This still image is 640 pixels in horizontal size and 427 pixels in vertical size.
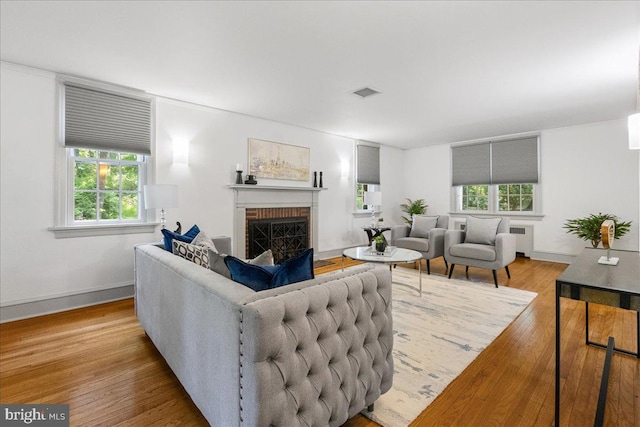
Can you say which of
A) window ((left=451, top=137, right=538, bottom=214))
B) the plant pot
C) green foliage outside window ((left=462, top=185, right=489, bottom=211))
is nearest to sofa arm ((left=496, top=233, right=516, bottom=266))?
the plant pot

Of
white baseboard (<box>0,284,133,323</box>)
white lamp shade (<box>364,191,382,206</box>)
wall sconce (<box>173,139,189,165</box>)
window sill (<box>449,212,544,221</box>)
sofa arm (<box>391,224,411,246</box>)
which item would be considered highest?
wall sconce (<box>173,139,189,165</box>)

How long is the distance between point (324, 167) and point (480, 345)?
405 cm

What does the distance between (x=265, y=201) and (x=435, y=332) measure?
3.11m

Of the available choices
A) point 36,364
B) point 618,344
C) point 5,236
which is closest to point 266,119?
point 5,236

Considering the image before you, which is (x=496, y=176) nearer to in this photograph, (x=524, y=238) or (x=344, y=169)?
(x=524, y=238)

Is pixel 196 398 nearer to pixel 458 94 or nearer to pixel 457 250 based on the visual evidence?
pixel 457 250

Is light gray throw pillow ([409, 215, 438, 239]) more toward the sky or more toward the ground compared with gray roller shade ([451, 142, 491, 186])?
more toward the ground

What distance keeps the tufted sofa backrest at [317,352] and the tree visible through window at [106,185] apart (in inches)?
131

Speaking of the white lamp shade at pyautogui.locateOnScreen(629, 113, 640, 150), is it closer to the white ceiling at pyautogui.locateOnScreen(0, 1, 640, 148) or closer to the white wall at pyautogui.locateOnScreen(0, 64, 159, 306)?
the white ceiling at pyautogui.locateOnScreen(0, 1, 640, 148)

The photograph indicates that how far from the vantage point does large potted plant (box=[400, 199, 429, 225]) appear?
691 cm

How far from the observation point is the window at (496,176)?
5688 millimetres

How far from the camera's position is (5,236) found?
9.25 ft

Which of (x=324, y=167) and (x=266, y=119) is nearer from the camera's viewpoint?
(x=266, y=119)

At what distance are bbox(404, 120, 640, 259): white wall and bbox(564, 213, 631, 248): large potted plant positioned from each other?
16 centimetres
